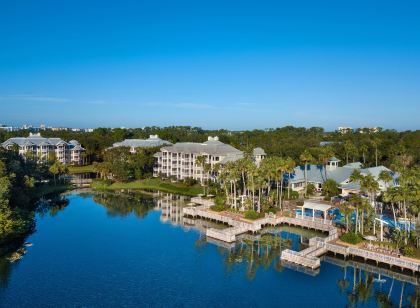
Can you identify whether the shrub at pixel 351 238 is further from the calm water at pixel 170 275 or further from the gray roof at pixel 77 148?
the gray roof at pixel 77 148

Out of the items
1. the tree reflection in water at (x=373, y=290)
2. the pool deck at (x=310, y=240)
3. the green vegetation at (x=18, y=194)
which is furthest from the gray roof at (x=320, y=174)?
the green vegetation at (x=18, y=194)

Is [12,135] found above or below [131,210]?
above

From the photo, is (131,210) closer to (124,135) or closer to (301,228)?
(301,228)

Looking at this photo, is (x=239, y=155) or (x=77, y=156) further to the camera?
(x=77, y=156)

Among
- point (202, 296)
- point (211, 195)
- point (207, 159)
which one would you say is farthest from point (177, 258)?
point (207, 159)

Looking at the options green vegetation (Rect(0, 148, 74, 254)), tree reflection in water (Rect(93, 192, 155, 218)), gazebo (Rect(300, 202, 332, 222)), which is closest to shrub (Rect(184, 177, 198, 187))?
tree reflection in water (Rect(93, 192, 155, 218))

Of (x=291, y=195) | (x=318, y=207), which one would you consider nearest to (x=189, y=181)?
(x=291, y=195)
